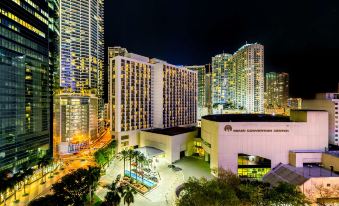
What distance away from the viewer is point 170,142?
65312 mm

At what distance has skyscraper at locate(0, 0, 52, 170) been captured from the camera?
153 feet

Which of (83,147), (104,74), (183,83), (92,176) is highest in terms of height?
(104,74)

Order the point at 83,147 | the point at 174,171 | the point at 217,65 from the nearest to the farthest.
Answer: the point at 174,171 < the point at 83,147 < the point at 217,65

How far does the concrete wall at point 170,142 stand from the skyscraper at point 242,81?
91.3 m

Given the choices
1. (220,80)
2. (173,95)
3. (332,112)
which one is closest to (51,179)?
(173,95)

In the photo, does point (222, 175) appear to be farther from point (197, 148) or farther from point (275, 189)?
point (197, 148)

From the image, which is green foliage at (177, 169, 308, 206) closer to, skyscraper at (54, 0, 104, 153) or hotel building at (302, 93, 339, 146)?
hotel building at (302, 93, 339, 146)

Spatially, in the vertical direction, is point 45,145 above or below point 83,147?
above

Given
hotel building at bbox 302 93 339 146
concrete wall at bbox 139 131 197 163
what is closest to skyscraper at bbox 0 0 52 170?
concrete wall at bbox 139 131 197 163

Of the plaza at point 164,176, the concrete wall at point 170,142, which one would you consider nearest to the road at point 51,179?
the plaza at point 164,176

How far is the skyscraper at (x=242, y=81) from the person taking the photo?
509ft

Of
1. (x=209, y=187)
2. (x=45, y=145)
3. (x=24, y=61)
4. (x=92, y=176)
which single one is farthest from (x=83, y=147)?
(x=209, y=187)

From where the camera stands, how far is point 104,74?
17875 centimetres

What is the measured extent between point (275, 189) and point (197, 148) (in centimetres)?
4314
